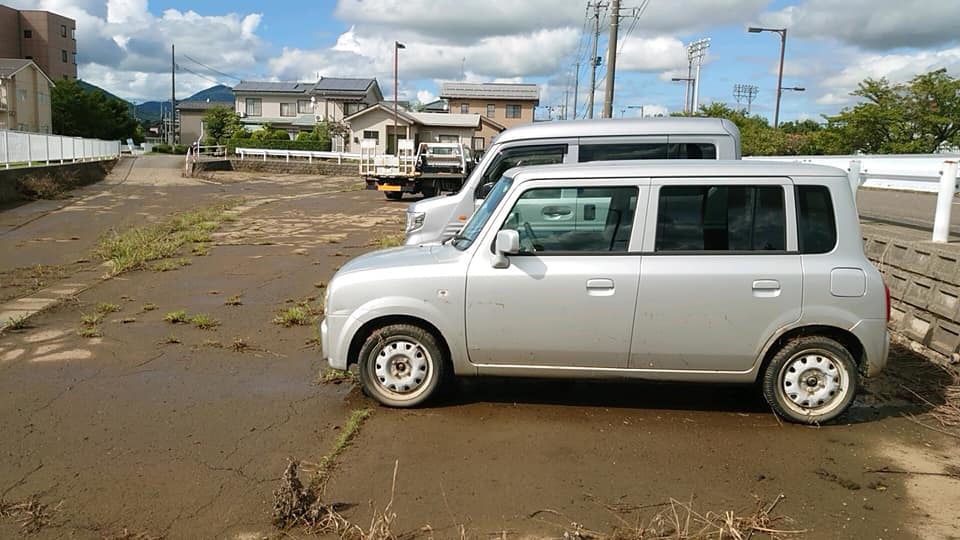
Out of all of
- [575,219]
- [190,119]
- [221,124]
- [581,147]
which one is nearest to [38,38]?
[190,119]

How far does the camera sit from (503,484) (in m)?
4.14

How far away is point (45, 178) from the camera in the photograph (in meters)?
22.4

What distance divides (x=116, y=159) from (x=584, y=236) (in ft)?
133

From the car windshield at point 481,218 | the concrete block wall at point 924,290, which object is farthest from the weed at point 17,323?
the concrete block wall at point 924,290

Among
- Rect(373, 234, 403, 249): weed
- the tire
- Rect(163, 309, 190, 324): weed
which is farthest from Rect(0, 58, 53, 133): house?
the tire

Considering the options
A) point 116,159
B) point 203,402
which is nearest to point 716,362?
point 203,402

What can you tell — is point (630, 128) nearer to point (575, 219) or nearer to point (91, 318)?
point (575, 219)

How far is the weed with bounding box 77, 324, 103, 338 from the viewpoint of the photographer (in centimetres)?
734

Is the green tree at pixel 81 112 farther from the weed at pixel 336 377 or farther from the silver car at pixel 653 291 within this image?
the silver car at pixel 653 291

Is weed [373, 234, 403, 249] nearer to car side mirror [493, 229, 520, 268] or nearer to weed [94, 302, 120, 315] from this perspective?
weed [94, 302, 120, 315]

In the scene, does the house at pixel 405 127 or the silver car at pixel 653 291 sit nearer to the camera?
the silver car at pixel 653 291

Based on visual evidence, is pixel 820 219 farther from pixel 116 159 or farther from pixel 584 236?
pixel 116 159

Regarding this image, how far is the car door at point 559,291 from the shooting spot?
499 cm

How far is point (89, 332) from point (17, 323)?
880mm
